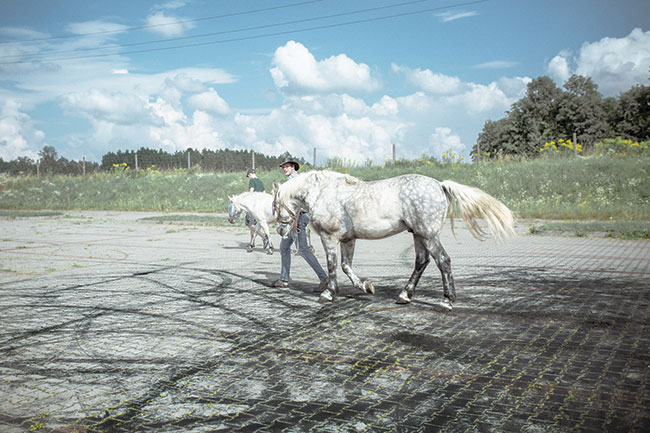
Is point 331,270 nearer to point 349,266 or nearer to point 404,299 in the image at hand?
point 349,266

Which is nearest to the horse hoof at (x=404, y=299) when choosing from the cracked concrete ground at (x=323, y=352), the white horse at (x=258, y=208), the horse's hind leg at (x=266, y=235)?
the cracked concrete ground at (x=323, y=352)

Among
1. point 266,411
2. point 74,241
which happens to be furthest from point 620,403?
point 74,241

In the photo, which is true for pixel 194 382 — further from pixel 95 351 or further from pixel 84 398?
pixel 95 351

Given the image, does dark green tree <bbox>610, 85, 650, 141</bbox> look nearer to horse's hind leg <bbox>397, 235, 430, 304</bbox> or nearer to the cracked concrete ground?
the cracked concrete ground

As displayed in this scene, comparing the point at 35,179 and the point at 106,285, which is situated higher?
the point at 35,179

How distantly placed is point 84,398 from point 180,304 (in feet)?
11.0

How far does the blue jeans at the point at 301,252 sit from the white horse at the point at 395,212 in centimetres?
78

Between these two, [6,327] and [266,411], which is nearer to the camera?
[266,411]

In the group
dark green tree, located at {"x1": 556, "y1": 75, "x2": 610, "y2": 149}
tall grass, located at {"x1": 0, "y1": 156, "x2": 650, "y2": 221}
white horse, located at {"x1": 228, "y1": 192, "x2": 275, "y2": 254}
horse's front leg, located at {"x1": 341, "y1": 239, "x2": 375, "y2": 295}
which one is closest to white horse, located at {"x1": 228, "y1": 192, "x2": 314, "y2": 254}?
white horse, located at {"x1": 228, "y1": 192, "x2": 275, "y2": 254}

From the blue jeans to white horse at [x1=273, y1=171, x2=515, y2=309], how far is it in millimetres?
785

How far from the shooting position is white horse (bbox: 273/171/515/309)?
23.0ft

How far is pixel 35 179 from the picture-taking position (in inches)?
1689

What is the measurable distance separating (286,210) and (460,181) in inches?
844

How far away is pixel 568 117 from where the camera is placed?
181 ft
